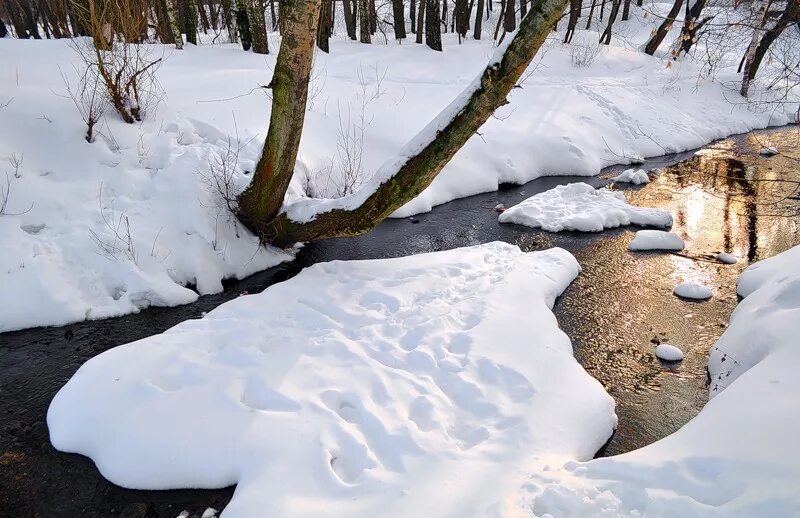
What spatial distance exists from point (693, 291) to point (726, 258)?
1.24m

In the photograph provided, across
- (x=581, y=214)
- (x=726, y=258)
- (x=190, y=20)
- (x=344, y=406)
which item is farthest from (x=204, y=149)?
(x=190, y=20)

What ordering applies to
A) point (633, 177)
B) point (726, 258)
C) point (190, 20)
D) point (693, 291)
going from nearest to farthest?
1. point (693, 291)
2. point (726, 258)
3. point (633, 177)
4. point (190, 20)

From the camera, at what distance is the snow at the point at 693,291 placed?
5.60 m

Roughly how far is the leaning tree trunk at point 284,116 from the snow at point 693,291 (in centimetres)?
452

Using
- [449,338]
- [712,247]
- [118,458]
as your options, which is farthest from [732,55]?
[118,458]

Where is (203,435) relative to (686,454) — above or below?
below

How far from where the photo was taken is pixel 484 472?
3111 mm

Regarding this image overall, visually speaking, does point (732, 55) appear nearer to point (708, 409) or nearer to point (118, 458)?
point (708, 409)

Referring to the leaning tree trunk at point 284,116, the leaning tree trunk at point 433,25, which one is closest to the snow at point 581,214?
the leaning tree trunk at point 284,116

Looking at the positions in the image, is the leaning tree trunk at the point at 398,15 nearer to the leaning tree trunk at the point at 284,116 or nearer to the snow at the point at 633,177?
the snow at the point at 633,177

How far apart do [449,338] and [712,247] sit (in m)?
4.48

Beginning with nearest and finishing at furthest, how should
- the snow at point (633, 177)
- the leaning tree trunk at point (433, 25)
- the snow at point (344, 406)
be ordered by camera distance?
the snow at point (344, 406), the snow at point (633, 177), the leaning tree trunk at point (433, 25)

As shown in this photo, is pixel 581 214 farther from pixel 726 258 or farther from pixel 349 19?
pixel 349 19

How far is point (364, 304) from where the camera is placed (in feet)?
16.5
